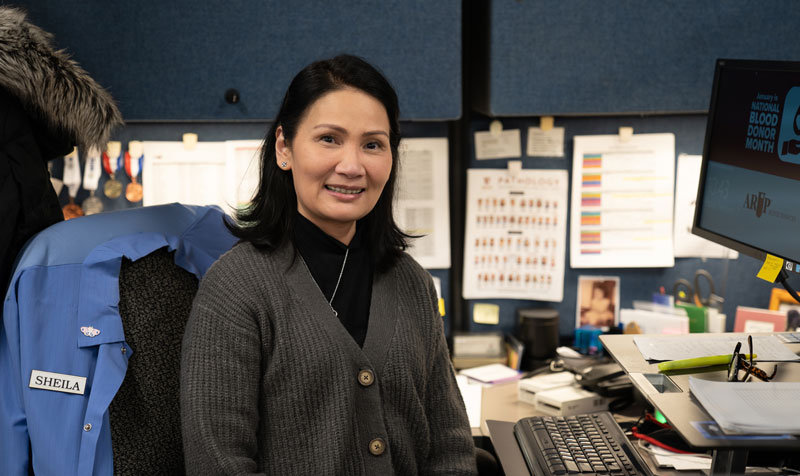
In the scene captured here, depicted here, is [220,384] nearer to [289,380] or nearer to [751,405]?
[289,380]

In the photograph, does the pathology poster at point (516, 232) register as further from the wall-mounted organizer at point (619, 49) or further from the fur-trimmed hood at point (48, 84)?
the fur-trimmed hood at point (48, 84)

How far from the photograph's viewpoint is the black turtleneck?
1.27 meters

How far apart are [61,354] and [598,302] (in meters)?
1.42

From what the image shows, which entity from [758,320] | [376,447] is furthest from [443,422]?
[758,320]

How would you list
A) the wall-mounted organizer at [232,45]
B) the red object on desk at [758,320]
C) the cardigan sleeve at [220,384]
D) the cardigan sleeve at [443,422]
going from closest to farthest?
the cardigan sleeve at [220,384], the cardigan sleeve at [443,422], the wall-mounted organizer at [232,45], the red object on desk at [758,320]

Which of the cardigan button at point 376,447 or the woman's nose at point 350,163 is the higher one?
the woman's nose at point 350,163

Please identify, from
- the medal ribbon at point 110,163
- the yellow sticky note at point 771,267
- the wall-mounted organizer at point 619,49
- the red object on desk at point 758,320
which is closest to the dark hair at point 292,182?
the wall-mounted organizer at point 619,49

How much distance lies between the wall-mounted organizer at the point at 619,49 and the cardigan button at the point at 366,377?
2.66ft

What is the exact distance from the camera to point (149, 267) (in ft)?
4.10

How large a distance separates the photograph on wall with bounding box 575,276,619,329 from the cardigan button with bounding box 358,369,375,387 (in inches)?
39.6

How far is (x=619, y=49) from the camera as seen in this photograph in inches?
68.5

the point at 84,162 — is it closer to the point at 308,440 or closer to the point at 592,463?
the point at 308,440

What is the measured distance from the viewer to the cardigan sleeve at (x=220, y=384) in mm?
1102

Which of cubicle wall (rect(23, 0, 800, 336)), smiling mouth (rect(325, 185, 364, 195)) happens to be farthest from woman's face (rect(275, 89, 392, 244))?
cubicle wall (rect(23, 0, 800, 336))
